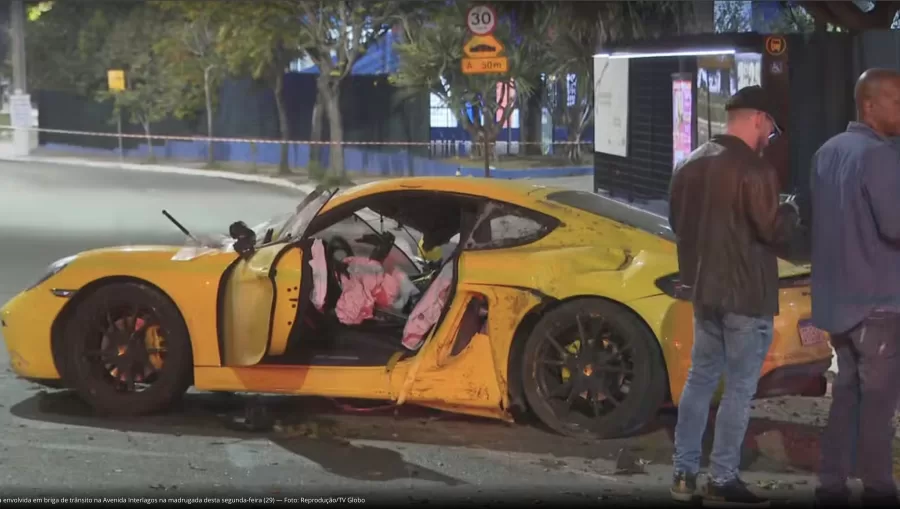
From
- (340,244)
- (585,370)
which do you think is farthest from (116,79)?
(585,370)

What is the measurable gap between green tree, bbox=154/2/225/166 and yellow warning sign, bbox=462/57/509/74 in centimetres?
1895

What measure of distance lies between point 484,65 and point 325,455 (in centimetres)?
1000

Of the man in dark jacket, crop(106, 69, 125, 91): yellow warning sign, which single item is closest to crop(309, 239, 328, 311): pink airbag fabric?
the man in dark jacket

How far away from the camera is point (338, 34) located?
29.8 m

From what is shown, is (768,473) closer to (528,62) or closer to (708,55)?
(708,55)

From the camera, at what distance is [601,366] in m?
6.25

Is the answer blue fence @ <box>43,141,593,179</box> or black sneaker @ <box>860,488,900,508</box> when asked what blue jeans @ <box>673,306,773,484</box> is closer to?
black sneaker @ <box>860,488,900,508</box>

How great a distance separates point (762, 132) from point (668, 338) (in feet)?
4.30

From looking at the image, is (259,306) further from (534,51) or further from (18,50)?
(18,50)

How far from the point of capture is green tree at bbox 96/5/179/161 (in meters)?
36.3

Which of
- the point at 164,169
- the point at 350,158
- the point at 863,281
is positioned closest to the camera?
the point at 863,281

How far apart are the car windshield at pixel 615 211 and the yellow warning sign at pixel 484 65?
846 centimetres

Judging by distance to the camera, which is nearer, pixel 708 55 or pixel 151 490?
pixel 151 490

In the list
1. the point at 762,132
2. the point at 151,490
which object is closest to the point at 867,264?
the point at 762,132
